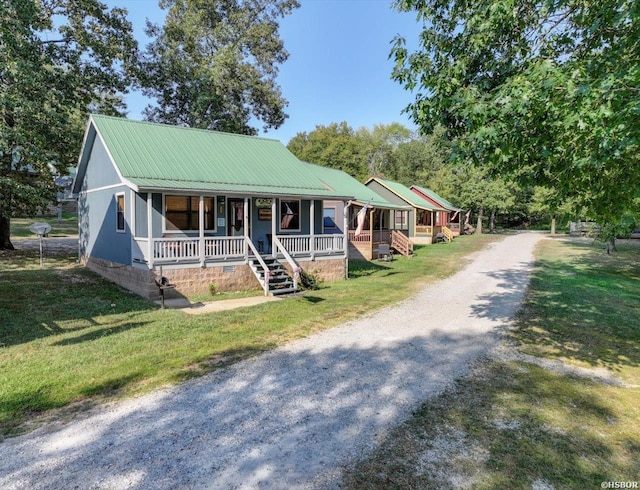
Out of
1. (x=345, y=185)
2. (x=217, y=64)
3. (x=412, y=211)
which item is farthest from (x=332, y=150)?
(x=345, y=185)

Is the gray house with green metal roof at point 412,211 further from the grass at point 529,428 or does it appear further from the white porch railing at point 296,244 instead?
the grass at point 529,428

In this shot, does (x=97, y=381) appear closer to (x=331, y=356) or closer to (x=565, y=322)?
(x=331, y=356)

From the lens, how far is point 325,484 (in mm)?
3432

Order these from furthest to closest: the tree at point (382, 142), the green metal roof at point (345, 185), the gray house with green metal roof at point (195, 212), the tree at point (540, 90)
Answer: the tree at point (382, 142) → the green metal roof at point (345, 185) → the gray house with green metal roof at point (195, 212) → the tree at point (540, 90)

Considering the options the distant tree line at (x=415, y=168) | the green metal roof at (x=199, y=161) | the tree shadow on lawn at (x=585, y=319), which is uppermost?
the distant tree line at (x=415, y=168)

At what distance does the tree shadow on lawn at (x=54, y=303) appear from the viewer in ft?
27.3

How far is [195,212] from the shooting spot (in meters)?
13.7

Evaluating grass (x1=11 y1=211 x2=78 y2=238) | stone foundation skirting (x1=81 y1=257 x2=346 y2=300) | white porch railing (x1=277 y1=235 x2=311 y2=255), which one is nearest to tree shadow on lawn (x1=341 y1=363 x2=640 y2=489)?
stone foundation skirting (x1=81 y1=257 x2=346 y2=300)

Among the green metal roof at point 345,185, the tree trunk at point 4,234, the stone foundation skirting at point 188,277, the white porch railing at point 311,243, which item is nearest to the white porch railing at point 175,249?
the stone foundation skirting at point 188,277

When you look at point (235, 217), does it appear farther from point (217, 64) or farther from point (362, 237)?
point (217, 64)

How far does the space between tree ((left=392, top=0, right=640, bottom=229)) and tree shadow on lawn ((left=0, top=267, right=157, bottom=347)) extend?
319 inches

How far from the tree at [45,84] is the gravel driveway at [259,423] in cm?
1571

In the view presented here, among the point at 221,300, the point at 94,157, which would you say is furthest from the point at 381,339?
the point at 94,157

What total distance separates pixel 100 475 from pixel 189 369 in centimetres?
260
